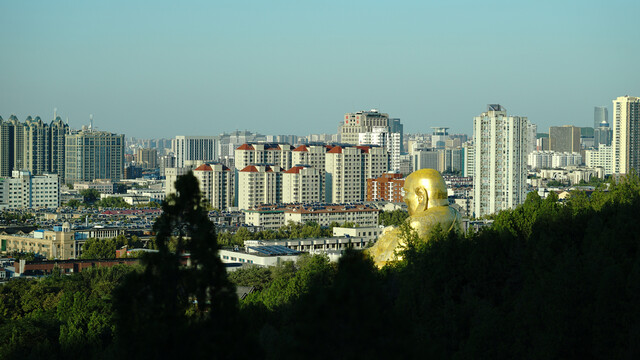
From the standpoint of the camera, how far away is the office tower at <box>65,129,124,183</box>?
80312 mm

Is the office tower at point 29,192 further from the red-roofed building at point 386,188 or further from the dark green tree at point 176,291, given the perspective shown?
the dark green tree at point 176,291

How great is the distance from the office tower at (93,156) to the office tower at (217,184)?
84.3 feet

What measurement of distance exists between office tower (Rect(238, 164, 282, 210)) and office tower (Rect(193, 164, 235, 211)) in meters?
3.11

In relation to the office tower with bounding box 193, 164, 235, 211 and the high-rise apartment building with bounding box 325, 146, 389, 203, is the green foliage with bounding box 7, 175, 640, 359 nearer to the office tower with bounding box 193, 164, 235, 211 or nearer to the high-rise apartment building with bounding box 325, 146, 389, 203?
the high-rise apartment building with bounding box 325, 146, 389, 203

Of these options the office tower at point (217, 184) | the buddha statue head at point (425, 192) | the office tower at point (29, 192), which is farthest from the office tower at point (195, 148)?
the buddha statue head at point (425, 192)

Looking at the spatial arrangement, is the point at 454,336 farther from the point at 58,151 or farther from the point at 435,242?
the point at 58,151

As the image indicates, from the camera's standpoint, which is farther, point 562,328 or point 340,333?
point 562,328

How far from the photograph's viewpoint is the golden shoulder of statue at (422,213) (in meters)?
13.4

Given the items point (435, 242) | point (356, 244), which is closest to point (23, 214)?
point (356, 244)

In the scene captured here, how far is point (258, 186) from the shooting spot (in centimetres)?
5378

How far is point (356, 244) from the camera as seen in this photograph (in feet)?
121

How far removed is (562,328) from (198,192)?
3.32m

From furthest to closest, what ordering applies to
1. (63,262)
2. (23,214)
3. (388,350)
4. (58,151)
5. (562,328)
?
(58,151) < (23,214) < (63,262) < (562,328) < (388,350)

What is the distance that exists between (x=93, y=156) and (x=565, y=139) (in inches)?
2235
